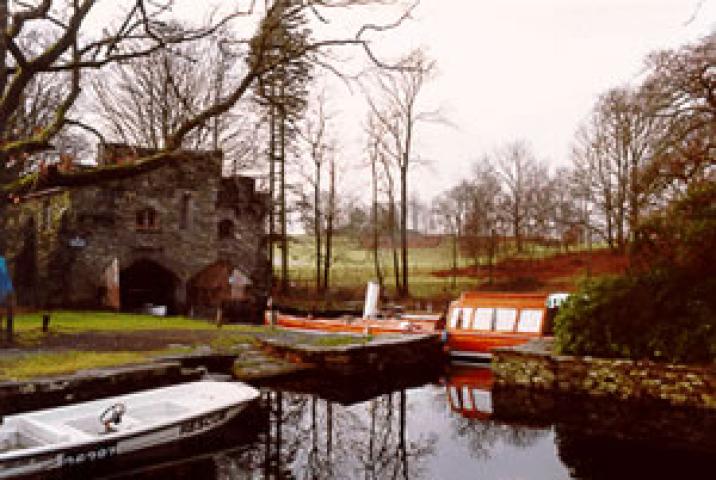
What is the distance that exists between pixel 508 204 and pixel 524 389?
32.8 meters

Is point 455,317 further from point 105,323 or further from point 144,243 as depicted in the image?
point 144,243

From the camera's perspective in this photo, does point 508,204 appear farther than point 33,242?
Yes

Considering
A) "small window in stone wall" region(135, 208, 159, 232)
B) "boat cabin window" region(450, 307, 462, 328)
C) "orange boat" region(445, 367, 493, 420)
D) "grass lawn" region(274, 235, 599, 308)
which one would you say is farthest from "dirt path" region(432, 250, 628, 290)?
"orange boat" region(445, 367, 493, 420)

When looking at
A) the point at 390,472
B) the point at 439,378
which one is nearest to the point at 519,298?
the point at 439,378

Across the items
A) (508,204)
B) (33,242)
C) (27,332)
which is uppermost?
(508,204)

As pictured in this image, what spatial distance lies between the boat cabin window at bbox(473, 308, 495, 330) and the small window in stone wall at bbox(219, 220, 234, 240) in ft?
51.4

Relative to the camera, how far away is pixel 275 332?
68.1 feet

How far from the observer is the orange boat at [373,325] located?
21438 millimetres

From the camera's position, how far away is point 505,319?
19594mm

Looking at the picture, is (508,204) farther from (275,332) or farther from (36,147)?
(36,147)

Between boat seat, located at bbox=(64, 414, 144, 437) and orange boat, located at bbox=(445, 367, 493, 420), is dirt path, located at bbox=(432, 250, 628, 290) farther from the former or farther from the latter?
boat seat, located at bbox=(64, 414, 144, 437)

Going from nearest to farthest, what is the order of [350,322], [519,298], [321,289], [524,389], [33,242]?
[524,389]
[519,298]
[350,322]
[33,242]
[321,289]

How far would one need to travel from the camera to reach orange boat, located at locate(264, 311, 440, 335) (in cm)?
2144

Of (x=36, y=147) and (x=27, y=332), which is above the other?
(x=36, y=147)
